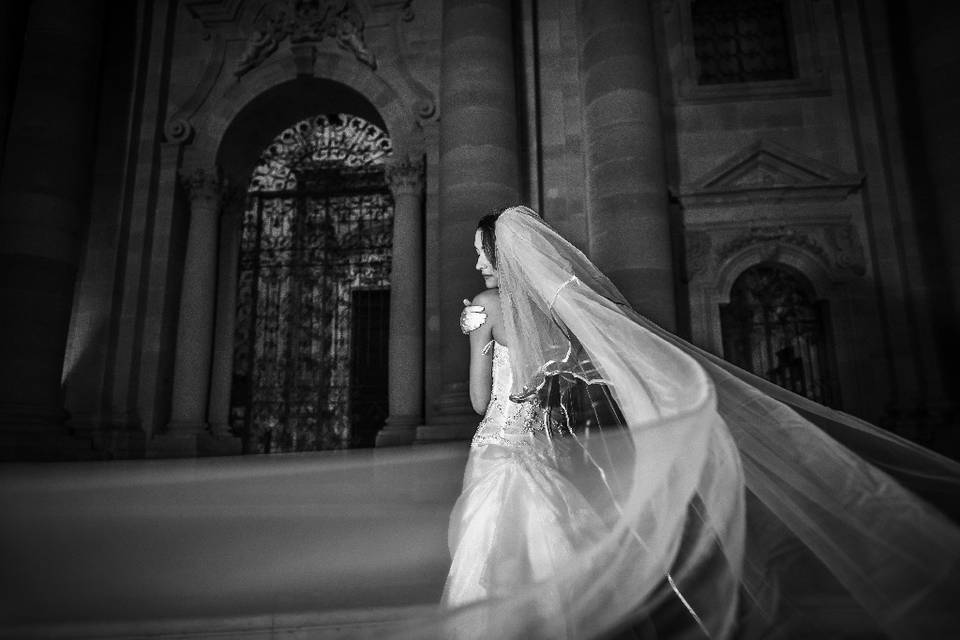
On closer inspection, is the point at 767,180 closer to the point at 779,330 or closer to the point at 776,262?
the point at 776,262

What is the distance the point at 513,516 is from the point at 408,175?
7.63m

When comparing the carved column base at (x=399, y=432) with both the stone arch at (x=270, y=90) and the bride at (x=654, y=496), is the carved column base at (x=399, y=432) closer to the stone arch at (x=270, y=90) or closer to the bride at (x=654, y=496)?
the stone arch at (x=270, y=90)

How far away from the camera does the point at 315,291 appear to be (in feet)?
35.8

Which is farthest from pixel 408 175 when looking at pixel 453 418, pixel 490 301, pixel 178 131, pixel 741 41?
pixel 490 301

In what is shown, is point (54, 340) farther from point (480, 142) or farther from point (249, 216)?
point (480, 142)

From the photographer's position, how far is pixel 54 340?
8.50 metres

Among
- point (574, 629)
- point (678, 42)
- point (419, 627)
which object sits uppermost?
point (678, 42)

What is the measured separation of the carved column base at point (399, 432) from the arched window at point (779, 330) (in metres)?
4.42

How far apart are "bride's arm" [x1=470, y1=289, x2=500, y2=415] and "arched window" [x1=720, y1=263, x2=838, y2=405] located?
6.44m

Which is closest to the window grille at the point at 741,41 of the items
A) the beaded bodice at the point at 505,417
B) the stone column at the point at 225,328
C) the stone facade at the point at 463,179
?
the stone facade at the point at 463,179

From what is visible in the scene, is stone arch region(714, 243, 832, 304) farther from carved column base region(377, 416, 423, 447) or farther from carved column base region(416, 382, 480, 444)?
carved column base region(377, 416, 423, 447)

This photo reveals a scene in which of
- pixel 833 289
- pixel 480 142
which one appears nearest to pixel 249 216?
pixel 480 142

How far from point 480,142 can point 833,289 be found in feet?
16.8

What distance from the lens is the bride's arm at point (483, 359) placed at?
318 cm
